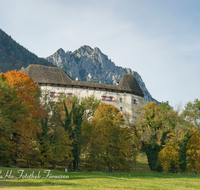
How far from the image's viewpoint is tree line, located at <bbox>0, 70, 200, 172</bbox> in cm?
3141

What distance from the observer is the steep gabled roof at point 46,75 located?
67625 mm

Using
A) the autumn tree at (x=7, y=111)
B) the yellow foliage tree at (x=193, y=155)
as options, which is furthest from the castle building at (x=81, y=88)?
the autumn tree at (x=7, y=111)

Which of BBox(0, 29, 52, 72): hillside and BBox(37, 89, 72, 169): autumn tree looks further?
BBox(0, 29, 52, 72): hillside

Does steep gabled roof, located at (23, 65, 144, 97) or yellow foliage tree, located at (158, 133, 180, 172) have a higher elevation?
steep gabled roof, located at (23, 65, 144, 97)

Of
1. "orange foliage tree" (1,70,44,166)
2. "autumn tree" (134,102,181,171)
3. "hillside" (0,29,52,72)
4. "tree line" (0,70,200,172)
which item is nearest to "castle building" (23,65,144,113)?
"tree line" (0,70,200,172)

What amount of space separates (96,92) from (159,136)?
110 ft

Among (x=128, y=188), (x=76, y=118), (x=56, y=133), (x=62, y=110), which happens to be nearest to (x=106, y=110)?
(x=62, y=110)

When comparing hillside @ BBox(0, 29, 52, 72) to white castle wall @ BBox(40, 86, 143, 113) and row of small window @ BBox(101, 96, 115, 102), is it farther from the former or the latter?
row of small window @ BBox(101, 96, 115, 102)

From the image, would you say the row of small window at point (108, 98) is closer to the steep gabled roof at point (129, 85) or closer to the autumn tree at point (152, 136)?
the steep gabled roof at point (129, 85)

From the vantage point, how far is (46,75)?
6906 centimetres

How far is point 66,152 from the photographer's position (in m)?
33.9

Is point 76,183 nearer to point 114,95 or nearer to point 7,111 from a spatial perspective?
point 7,111

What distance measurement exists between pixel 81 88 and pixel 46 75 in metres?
10.6

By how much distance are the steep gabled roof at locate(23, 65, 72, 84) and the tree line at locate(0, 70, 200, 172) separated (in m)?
20.4
